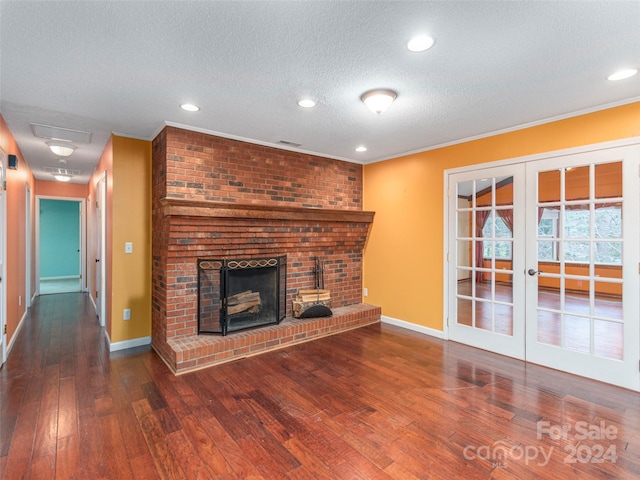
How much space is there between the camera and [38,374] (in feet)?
9.69

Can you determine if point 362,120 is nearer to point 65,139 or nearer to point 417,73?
point 417,73

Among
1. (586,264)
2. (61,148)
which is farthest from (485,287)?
(61,148)

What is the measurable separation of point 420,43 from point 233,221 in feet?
8.03

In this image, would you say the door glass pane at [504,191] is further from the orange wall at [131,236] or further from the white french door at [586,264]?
the orange wall at [131,236]

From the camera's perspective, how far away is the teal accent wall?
8.38 metres

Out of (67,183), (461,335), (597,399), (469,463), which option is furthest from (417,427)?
(67,183)

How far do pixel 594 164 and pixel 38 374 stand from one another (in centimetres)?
525

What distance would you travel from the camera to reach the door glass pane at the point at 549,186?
10.2ft

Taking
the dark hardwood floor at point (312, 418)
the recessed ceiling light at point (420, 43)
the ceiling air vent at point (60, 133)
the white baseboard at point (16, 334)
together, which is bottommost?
the dark hardwood floor at point (312, 418)

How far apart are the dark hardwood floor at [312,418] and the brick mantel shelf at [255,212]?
1.50 meters

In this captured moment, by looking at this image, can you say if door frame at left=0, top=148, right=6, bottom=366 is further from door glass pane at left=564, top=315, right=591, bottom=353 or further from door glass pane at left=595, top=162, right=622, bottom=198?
door glass pane at left=595, top=162, right=622, bottom=198

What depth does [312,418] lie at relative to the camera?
2291 millimetres

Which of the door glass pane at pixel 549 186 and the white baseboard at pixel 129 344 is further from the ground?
the door glass pane at pixel 549 186

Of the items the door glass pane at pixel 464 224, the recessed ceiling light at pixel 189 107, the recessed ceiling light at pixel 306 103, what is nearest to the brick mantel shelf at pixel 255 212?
the recessed ceiling light at pixel 189 107
